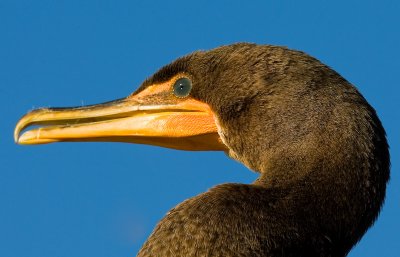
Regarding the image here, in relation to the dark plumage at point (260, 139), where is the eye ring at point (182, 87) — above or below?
above

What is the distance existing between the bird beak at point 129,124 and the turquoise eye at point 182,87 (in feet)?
0.19

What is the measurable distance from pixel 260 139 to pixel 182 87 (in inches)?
41.3

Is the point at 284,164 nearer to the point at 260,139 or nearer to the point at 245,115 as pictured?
the point at 260,139

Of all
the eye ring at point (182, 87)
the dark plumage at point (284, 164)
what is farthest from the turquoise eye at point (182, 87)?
the dark plumage at point (284, 164)

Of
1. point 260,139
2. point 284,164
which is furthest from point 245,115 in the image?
point 284,164

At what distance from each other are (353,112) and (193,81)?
1461mm

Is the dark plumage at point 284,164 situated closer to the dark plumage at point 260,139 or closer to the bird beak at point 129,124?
the dark plumage at point 260,139

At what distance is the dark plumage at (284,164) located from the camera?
6.32 m

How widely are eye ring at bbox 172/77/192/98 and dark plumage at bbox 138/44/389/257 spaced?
0.23 m

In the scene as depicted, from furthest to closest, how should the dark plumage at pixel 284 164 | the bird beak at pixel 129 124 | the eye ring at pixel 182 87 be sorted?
the bird beak at pixel 129 124, the eye ring at pixel 182 87, the dark plumage at pixel 284 164

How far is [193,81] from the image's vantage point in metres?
7.83

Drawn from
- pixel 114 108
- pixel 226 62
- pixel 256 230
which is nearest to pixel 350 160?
pixel 256 230

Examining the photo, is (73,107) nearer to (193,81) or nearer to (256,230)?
(193,81)

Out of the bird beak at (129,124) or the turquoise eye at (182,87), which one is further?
the bird beak at (129,124)
